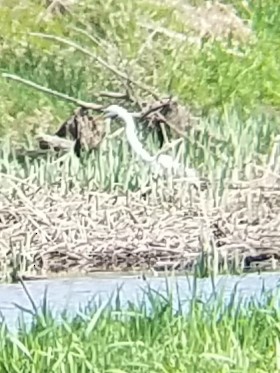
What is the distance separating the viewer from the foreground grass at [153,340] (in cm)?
185

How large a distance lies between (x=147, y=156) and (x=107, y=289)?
0.30 metres

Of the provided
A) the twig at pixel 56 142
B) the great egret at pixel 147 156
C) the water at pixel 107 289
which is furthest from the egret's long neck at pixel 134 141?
the water at pixel 107 289

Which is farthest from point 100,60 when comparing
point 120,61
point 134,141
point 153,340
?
point 153,340

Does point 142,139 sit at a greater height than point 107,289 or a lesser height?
greater

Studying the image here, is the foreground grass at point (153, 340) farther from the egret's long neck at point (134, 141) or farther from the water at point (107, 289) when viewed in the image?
the egret's long neck at point (134, 141)

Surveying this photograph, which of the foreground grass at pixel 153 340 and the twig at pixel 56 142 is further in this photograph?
the twig at pixel 56 142

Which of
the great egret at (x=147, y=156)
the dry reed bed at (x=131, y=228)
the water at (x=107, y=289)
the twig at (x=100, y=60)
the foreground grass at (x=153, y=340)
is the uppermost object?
the twig at (x=100, y=60)

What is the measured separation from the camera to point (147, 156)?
222cm

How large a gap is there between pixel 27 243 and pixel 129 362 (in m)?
0.35

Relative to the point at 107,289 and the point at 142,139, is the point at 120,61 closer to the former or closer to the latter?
the point at 142,139

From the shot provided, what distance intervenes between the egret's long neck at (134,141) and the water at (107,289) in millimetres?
262

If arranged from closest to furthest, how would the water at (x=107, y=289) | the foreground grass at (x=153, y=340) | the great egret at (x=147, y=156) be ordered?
the foreground grass at (x=153, y=340)
the water at (x=107, y=289)
the great egret at (x=147, y=156)

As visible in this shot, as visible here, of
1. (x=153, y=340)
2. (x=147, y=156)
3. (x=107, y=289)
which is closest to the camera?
(x=153, y=340)

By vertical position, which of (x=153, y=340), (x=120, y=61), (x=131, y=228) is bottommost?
(x=153, y=340)
